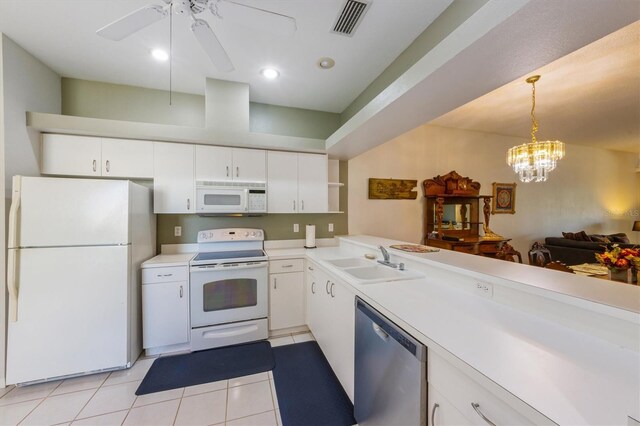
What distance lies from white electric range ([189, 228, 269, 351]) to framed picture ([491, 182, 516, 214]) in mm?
4290

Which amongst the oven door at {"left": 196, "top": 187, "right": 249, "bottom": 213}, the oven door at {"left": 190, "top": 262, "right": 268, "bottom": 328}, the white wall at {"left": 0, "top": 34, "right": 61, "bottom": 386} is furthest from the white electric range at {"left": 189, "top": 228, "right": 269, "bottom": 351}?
the white wall at {"left": 0, "top": 34, "right": 61, "bottom": 386}

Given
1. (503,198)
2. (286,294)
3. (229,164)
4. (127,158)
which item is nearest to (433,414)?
(286,294)

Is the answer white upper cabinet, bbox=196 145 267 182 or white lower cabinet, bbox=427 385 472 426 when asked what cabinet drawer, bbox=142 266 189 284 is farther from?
white lower cabinet, bbox=427 385 472 426

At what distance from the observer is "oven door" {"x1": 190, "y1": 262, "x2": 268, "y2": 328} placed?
2393 mm

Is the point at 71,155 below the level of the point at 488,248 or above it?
above

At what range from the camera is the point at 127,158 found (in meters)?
2.47

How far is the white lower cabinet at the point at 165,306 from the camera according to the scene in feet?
7.46

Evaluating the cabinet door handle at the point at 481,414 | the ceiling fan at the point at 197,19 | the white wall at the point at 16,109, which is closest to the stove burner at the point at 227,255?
the white wall at the point at 16,109

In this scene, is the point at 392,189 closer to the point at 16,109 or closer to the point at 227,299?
the point at 227,299

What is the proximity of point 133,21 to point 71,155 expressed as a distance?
1778 mm

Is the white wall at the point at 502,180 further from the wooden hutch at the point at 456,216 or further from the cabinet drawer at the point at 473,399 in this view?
the cabinet drawer at the point at 473,399

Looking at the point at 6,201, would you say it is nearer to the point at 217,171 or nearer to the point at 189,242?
the point at 189,242

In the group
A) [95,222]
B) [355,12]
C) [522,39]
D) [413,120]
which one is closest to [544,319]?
[522,39]

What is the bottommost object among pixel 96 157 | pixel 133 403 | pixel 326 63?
pixel 133 403
